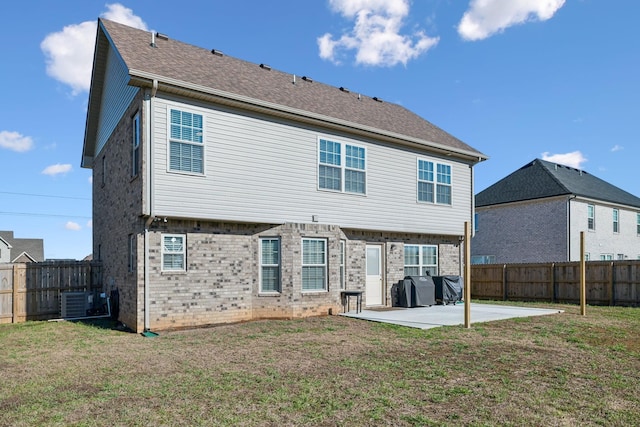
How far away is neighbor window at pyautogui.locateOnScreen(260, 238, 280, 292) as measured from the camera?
507 inches

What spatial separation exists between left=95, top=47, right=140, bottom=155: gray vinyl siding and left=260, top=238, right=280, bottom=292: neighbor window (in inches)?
203

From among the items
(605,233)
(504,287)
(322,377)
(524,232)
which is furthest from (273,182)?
(605,233)

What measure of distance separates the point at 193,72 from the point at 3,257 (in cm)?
4333

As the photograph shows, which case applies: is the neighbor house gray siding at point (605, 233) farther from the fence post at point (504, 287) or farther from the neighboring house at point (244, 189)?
the neighboring house at point (244, 189)

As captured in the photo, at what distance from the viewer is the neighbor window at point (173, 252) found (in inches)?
447

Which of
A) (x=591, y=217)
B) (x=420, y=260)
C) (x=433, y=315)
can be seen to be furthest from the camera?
(x=591, y=217)

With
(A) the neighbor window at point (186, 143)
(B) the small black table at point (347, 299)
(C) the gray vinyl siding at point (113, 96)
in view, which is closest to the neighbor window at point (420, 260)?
(B) the small black table at point (347, 299)

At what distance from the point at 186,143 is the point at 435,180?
9.41 m

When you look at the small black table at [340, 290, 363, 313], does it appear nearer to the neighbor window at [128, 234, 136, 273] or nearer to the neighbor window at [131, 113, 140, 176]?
the neighbor window at [128, 234, 136, 273]

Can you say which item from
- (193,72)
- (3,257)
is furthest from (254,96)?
(3,257)

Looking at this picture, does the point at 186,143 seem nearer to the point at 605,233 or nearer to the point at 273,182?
the point at 273,182

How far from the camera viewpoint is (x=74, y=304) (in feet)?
45.8

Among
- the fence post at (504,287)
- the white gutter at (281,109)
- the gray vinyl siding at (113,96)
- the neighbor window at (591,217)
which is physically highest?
the gray vinyl siding at (113,96)

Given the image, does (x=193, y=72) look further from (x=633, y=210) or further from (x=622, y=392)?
(x=633, y=210)
